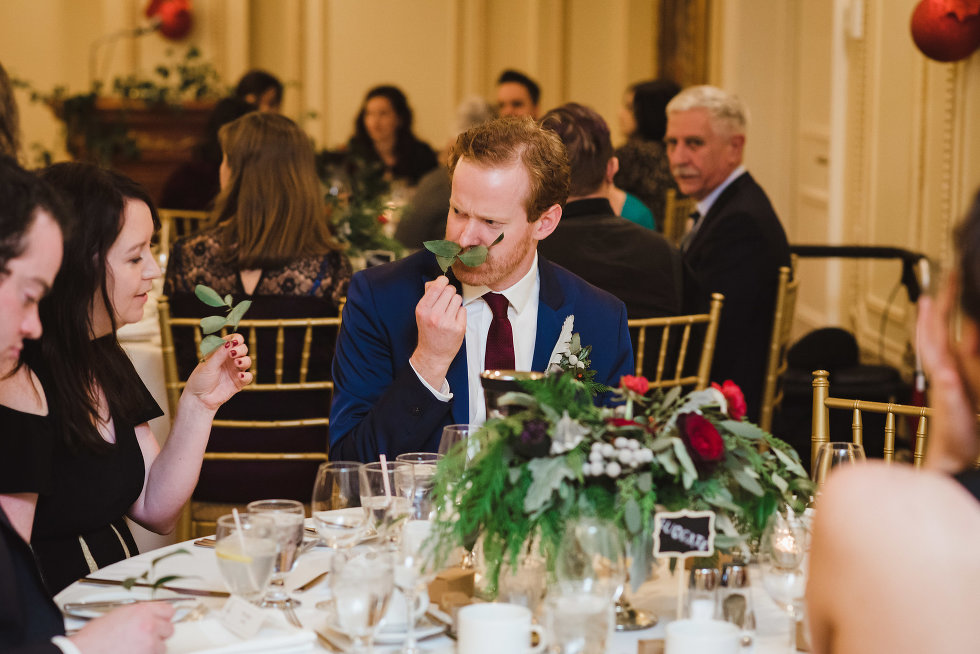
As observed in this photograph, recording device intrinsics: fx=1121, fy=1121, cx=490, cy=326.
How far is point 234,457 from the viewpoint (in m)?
2.92

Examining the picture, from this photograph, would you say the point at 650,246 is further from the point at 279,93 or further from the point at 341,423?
the point at 279,93

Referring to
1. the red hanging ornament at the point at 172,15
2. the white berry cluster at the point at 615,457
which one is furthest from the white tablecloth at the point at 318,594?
the red hanging ornament at the point at 172,15

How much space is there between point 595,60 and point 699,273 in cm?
508

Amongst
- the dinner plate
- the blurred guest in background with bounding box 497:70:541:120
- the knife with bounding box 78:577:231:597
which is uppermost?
the blurred guest in background with bounding box 497:70:541:120

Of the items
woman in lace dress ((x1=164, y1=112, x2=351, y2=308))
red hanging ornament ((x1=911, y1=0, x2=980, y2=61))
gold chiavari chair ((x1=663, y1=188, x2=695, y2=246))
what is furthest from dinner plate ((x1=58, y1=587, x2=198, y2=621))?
gold chiavari chair ((x1=663, y1=188, x2=695, y2=246))

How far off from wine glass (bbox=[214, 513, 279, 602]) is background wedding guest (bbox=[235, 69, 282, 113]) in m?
5.00

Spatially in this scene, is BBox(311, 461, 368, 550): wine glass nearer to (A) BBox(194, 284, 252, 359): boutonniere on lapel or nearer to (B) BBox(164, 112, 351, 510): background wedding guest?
(A) BBox(194, 284, 252, 359): boutonniere on lapel

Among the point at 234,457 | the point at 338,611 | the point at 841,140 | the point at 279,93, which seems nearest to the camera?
the point at 338,611

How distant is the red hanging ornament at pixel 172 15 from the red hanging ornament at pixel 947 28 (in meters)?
5.35

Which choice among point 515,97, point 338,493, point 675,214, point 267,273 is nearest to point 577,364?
point 338,493

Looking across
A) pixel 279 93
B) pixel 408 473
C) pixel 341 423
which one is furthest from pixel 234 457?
pixel 279 93

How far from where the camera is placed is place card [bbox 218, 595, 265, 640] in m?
1.37

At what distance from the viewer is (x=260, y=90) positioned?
618cm

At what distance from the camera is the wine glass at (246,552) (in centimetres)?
141
